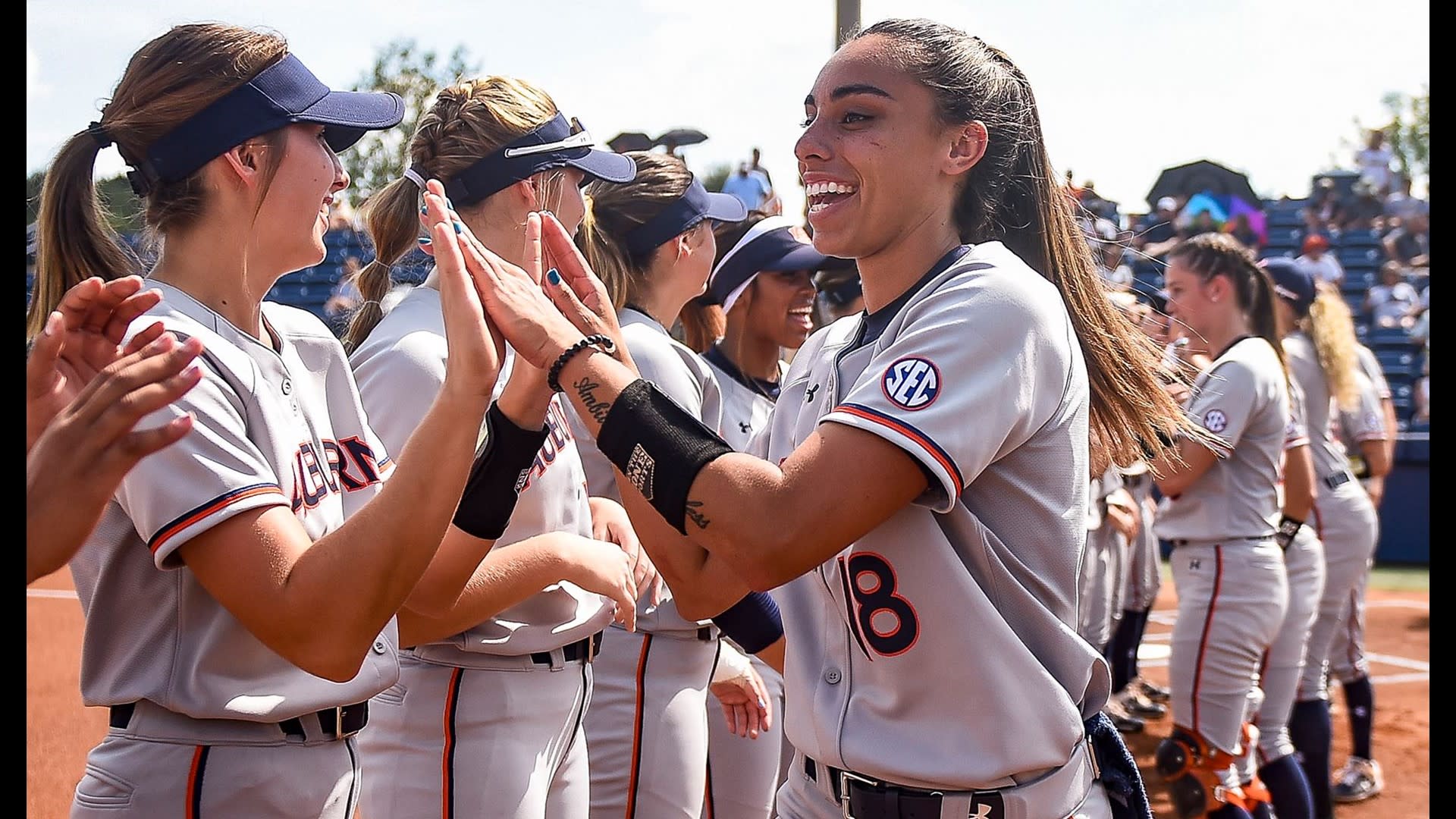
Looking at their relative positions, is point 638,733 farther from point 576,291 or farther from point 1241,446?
point 1241,446

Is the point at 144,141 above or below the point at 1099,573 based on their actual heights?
above

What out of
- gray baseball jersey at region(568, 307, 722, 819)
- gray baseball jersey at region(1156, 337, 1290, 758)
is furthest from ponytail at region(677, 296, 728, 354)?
gray baseball jersey at region(1156, 337, 1290, 758)

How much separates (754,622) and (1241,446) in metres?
2.77

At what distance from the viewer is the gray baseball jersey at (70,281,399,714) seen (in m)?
1.69

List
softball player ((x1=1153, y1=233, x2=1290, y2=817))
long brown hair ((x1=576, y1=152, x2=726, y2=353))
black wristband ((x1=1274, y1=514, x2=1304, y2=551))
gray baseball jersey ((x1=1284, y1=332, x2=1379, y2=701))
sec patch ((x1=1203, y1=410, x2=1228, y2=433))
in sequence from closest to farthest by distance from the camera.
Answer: long brown hair ((x1=576, y1=152, x2=726, y2=353)) < softball player ((x1=1153, y1=233, x2=1290, y2=817)) < sec patch ((x1=1203, y1=410, x2=1228, y2=433)) < black wristband ((x1=1274, y1=514, x2=1304, y2=551)) < gray baseball jersey ((x1=1284, y1=332, x2=1379, y2=701))

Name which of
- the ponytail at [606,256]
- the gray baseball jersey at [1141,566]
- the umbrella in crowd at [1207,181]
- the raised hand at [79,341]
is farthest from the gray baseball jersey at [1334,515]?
the umbrella in crowd at [1207,181]

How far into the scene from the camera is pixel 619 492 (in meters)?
2.85

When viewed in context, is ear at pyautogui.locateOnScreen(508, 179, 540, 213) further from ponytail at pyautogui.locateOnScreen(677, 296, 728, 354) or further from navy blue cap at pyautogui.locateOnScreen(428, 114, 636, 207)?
ponytail at pyautogui.locateOnScreen(677, 296, 728, 354)

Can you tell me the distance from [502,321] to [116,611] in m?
0.69

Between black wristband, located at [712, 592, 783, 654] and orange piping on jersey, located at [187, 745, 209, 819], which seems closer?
orange piping on jersey, located at [187, 745, 209, 819]

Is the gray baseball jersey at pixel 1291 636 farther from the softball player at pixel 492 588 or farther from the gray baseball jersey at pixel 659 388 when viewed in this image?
the softball player at pixel 492 588

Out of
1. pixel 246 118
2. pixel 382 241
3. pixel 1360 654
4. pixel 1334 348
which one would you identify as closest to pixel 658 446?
pixel 246 118

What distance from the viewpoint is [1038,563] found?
1909 mm

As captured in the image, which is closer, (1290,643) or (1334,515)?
(1290,643)
